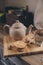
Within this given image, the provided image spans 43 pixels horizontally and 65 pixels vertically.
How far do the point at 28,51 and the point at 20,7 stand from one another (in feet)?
4.90

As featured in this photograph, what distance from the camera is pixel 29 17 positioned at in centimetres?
245

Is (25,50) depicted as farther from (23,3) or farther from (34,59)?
(23,3)

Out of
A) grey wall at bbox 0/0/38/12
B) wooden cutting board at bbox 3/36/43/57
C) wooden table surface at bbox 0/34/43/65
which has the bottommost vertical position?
wooden table surface at bbox 0/34/43/65

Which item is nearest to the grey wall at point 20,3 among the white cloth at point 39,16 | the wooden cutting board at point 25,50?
the white cloth at point 39,16

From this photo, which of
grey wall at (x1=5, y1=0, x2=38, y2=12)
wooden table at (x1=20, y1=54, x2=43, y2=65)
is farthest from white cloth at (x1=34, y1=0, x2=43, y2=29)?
wooden table at (x1=20, y1=54, x2=43, y2=65)

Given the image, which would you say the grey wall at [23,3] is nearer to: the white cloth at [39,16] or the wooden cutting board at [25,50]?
the white cloth at [39,16]

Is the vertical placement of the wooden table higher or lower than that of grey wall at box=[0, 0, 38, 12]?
lower

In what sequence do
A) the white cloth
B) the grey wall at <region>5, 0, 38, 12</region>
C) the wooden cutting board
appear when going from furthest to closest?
the grey wall at <region>5, 0, 38, 12</region>
the white cloth
the wooden cutting board

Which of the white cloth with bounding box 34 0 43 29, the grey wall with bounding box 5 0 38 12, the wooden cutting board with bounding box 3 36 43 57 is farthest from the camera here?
the grey wall with bounding box 5 0 38 12

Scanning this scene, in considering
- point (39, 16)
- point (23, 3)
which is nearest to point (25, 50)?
point (39, 16)

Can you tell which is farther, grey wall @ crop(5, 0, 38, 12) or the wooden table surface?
grey wall @ crop(5, 0, 38, 12)

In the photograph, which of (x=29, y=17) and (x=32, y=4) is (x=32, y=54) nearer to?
(x=29, y=17)

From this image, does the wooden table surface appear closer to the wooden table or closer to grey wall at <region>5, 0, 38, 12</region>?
the wooden table

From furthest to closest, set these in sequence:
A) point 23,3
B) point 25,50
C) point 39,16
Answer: point 23,3 < point 39,16 < point 25,50
